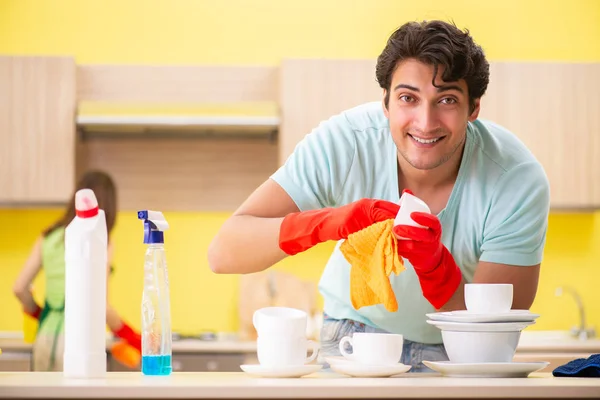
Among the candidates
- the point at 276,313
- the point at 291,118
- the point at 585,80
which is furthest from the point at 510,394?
the point at 585,80

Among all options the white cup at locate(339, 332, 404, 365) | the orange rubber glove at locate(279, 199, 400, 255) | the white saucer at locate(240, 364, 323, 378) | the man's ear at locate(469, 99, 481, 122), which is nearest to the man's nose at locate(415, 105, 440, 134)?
the man's ear at locate(469, 99, 481, 122)

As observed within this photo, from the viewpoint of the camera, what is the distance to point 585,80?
4.38 m

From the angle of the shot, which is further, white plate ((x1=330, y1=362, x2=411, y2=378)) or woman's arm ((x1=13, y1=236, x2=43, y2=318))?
woman's arm ((x1=13, y1=236, x2=43, y2=318))

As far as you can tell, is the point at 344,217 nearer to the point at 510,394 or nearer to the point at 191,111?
the point at 510,394

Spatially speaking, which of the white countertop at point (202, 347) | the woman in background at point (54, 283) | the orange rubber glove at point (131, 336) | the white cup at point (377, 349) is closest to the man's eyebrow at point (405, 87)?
the white cup at point (377, 349)

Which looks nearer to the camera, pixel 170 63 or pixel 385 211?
pixel 385 211

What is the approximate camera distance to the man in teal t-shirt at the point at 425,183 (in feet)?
6.67

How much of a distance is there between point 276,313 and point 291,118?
275 cm

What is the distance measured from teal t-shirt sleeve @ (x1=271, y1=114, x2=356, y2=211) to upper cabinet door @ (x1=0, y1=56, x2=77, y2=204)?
2371 millimetres

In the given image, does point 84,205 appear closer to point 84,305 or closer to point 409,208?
point 84,305

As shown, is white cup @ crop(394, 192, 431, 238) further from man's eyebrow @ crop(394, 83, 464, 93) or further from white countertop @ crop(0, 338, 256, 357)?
white countertop @ crop(0, 338, 256, 357)

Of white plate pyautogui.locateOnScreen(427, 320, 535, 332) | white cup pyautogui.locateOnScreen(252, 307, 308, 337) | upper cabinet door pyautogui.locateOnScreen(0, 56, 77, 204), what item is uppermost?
upper cabinet door pyautogui.locateOnScreen(0, 56, 77, 204)

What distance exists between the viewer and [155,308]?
157 centimetres

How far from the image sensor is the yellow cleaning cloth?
1.67m
